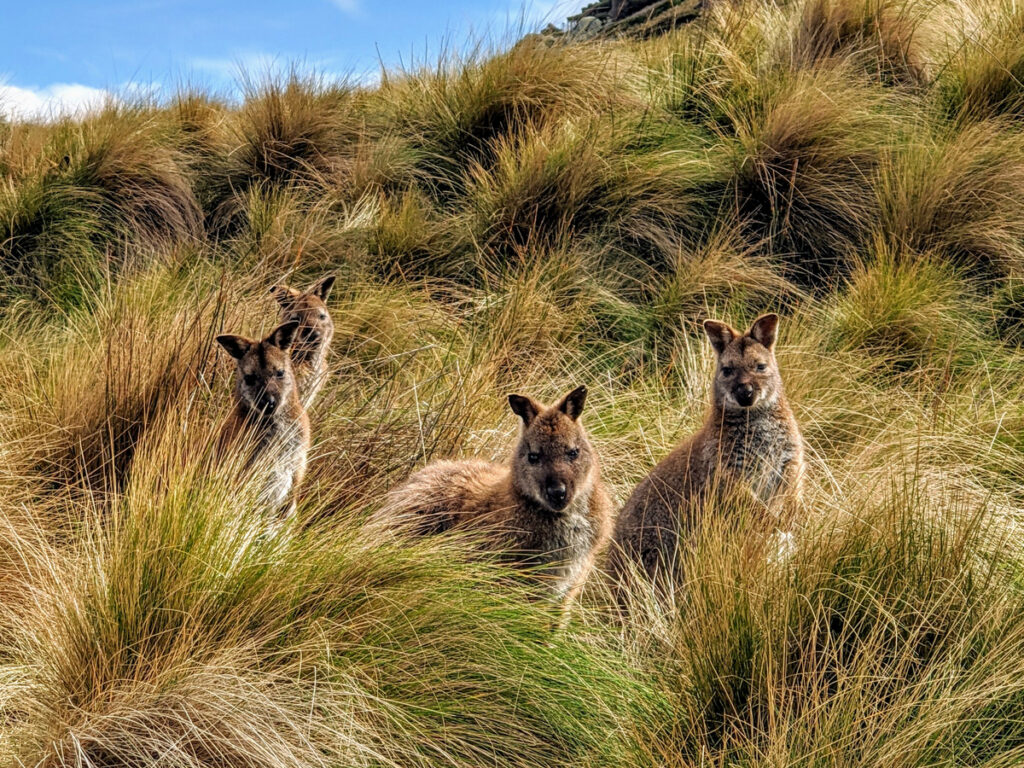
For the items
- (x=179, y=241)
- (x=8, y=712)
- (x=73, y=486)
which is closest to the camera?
(x=8, y=712)

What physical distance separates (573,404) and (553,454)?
0.94ft

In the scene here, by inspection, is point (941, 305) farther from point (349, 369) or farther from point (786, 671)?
point (786, 671)

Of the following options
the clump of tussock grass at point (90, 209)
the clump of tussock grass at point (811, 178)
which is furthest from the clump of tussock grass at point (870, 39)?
the clump of tussock grass at point (90, 209)

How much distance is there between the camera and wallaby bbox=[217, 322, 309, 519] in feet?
16.0

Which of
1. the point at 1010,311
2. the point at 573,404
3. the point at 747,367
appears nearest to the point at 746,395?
the point at 747,367

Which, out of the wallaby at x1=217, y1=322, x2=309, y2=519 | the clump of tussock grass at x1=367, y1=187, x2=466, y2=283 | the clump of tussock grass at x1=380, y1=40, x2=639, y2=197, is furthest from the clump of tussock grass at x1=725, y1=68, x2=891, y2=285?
the wallaby at x1=217, y1=322, x2=309, y2=519

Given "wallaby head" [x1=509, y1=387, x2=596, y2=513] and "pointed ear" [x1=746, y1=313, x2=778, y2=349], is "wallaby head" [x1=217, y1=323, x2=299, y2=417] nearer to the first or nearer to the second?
"wallaby head" [x1=509, y1=387, x2=596, y2=513]

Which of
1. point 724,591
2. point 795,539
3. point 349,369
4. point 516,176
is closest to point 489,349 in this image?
point 349,369

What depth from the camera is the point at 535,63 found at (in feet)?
33.9

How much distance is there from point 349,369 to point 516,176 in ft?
9.06

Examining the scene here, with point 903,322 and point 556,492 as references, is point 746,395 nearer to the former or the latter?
point 556,492

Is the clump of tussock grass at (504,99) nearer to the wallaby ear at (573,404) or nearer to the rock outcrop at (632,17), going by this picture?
the rock outcrop at (632,17)

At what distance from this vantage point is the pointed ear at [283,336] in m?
5.07

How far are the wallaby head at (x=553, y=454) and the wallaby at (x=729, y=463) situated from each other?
32 cm
